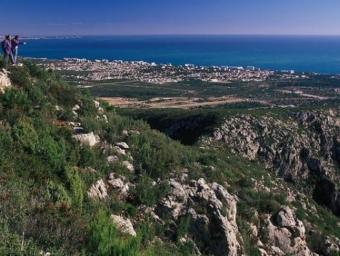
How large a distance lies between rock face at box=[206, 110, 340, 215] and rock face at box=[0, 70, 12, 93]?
839 inches

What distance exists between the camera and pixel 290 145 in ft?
147

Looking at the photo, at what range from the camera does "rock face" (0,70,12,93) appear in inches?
770

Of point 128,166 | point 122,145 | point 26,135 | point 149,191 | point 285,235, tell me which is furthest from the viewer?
point 285,235

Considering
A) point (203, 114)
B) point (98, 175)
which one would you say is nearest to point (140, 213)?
point (98, 175)

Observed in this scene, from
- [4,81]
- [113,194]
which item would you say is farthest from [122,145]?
[4,81]

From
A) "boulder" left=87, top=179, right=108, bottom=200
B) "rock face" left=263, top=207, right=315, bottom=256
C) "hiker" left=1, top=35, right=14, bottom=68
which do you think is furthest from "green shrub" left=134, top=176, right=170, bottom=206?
"hiker" left=1, top=35, right=14, bottom=68

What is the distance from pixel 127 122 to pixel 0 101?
25.9 ft

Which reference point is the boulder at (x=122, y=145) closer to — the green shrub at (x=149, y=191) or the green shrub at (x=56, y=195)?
the green shrub at (x=149, y=191)

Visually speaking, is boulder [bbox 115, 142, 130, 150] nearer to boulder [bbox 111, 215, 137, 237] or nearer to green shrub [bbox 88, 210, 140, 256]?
boulder [bbox 111, 215, 137, 237]

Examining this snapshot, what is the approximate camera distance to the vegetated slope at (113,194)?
998 cm

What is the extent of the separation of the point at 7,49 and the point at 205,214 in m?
11.1

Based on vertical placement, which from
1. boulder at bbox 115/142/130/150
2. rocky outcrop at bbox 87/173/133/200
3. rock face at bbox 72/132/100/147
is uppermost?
rock face at bbox 72/132/100/147

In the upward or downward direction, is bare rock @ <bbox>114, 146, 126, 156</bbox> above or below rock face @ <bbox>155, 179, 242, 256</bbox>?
above

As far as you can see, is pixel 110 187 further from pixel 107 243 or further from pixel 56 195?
pixel 107 243
